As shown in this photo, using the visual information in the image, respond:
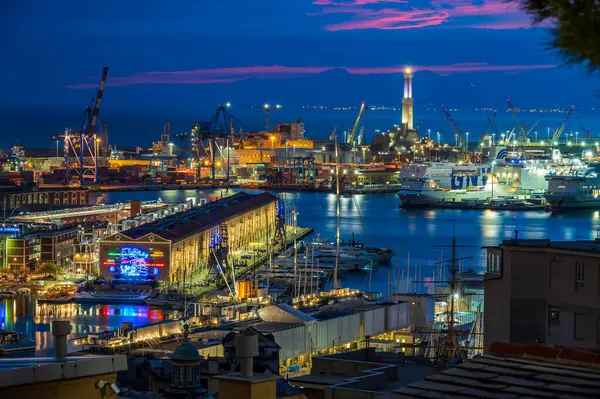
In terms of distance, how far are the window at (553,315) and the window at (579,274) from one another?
0.10 m

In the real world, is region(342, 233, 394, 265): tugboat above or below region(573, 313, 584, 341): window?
below

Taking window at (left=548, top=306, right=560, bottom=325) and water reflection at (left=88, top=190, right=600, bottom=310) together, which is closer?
window at (left=548, top=306, right=560, bottom=325)

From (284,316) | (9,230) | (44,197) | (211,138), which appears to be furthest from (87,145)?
(284,316)

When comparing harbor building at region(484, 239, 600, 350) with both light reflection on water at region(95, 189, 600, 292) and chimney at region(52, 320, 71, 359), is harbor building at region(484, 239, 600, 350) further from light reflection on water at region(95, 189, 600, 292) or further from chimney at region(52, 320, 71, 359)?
light reflection on water at region(95, 189, 600, 292)

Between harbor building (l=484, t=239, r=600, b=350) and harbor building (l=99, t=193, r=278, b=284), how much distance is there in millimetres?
10494

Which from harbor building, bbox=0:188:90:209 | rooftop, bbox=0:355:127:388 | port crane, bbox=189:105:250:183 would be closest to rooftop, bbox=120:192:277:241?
harbor building, bbox=0:188:90:209

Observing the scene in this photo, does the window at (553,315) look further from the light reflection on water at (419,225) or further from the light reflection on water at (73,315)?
the light reflection on water at (419,225)

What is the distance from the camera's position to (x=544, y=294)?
3.51 m

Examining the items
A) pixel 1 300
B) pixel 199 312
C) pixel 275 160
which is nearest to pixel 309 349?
pixel 199 312

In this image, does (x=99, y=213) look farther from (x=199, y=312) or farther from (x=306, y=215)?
(x=199, y=312)

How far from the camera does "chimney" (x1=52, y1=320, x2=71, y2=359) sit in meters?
1.78

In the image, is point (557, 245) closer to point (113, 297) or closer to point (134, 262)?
point (113, 297)

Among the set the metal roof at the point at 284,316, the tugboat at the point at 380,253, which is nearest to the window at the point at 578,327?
the metal roof at the point at 284,316

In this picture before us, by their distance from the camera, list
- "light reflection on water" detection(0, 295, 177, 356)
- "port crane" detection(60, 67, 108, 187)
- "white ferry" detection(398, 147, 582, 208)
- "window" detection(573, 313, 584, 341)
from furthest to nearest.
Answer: "port crane" detection(60, 67, 108, 187) → "white ferry" detection(398, 147, 582, 208) → "light reflection on water" detection(0, 295, 177, 356) → "window" detection(573, 313, 584, 341)
